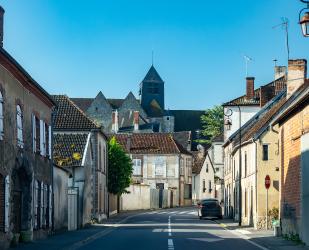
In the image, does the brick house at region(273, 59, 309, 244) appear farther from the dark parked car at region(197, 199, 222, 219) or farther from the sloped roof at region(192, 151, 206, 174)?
the sloped roof at region(192, 151, 206, 174)

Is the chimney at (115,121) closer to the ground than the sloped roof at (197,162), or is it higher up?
higher up

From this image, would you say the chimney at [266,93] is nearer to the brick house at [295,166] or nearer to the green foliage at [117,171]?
the green foliage at [117,171]

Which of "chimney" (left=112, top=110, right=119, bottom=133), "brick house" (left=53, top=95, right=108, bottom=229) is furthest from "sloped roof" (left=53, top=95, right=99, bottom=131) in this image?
"chimney" (left=112, top=110, right=119, bottom=133)

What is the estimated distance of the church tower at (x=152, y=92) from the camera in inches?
5782

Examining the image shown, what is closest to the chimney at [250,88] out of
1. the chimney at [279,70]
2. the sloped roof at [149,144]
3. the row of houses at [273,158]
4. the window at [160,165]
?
the row of houses at [273,158]

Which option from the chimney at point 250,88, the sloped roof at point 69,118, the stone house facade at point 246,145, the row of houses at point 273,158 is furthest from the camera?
the chimney at point 250,88

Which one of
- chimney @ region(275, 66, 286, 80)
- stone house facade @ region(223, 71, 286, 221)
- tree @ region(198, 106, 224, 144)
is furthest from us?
tree @ region(198, 106, 224, 144)

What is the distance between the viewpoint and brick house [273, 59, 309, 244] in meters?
27.6

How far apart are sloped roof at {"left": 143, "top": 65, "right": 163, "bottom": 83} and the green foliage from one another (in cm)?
8358

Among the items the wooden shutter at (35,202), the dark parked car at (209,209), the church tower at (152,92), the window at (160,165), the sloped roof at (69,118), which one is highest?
the church tower at (152,92)

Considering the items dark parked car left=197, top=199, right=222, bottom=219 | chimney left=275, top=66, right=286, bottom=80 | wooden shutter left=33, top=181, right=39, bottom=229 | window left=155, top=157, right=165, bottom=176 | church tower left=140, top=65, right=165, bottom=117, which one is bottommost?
dark parked car left=197, top=199, right=222, bottom=219

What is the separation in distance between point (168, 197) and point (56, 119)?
4984cm

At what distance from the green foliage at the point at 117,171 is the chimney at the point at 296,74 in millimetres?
23980

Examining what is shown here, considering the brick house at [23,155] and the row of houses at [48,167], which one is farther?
the row of houses at [48,167]
